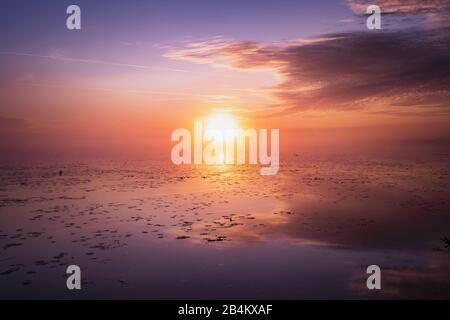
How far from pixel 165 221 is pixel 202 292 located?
7.85 metres

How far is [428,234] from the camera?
1462 cm

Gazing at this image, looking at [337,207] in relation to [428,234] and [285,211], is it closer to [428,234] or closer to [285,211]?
[285,211]

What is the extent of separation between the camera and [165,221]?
17.2 meters

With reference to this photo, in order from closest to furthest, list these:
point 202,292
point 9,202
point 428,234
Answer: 1. point 202,292
2. point 428,234
3. point 9,202

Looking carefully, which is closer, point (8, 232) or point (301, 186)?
point (8, 232)

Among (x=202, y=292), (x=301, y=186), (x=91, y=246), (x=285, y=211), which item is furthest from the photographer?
(x=301, y=186)

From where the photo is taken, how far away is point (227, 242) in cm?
1391

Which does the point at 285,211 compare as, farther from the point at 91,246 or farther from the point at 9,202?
the point at 9,202

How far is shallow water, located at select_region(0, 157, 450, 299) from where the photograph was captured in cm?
1001

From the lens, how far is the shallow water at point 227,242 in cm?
1001
